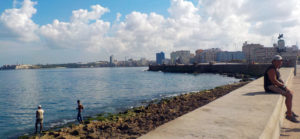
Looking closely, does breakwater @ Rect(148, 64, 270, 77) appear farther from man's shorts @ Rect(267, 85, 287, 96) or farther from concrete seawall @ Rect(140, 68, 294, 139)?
concrete seawall @ Rect(140, 68, 294, 139)

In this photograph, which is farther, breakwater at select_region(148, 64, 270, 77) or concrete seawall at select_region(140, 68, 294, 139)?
breakwater at select_region(148, 64, 270, 77)

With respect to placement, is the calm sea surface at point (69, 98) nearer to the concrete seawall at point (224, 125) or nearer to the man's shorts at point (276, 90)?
the concrete seawall at point (224, 125)

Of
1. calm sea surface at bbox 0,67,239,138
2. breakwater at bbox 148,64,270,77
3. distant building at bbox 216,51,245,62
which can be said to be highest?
distant building at bbox 216,51,245,62

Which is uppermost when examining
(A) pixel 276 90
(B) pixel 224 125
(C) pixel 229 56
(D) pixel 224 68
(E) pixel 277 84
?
(C) pixel 229 56

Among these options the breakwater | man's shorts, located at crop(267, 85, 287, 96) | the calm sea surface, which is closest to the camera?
man's shorts, located at crop(267, 85, 287, 96)

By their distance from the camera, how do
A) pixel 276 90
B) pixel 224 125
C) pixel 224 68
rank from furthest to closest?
pixel 224 68, pixel 276 90, pixel 224 125

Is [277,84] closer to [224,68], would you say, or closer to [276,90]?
[276,90]

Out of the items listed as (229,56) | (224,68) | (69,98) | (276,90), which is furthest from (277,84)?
(229,56)

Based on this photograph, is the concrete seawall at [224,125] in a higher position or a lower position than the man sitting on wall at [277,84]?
lower

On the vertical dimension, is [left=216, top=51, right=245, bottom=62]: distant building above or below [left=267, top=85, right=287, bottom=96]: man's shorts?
above

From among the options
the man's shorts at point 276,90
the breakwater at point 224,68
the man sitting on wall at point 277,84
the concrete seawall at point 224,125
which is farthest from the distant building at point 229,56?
the concrete seawall at point 224,125

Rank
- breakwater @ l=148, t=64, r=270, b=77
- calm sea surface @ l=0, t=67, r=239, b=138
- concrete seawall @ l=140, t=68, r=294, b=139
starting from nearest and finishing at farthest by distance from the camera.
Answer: concrete seawall @ l=140, t=68, r=294, b=139 → calm sea surface @ l=0, t=67, r=239, b=138 → breakwater @ l=148, t=64, r=270, b=77

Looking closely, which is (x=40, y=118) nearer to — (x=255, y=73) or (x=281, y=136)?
(x=281, y=136)

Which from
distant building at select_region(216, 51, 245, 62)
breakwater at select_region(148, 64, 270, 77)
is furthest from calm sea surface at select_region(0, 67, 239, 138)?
distant building at select_region(216, 51, 245, 62)
